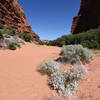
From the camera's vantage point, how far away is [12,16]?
42031 millimetres

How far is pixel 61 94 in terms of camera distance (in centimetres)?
566

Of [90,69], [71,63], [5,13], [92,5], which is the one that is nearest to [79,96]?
[90,69]

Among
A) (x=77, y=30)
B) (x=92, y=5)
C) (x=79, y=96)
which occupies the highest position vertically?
(x=92, y=5)

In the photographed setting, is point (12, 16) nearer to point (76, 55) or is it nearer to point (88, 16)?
point (88, 16)

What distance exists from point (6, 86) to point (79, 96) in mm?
2404

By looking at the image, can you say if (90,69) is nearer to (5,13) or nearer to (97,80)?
(97,80)

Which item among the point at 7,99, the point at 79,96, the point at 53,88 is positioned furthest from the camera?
the point at 53,88

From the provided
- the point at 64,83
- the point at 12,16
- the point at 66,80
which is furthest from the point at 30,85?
the point at 12,16

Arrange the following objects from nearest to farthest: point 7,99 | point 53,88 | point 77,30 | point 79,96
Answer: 1. point 7,99
2. point 79,96
3. point 53,88
4. point 77,30

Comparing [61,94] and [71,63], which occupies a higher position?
[71,63]

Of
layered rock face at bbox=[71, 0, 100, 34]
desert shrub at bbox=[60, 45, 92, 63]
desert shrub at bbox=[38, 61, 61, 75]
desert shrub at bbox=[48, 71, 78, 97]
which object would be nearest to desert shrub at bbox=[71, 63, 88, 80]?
desert shrub at bbox=[48, 71, 78, 97]

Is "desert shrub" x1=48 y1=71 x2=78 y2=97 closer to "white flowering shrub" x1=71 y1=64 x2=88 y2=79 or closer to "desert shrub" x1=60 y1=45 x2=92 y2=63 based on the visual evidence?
"white flowering shrub" x1=71 y1=64 x2=88 y2=79

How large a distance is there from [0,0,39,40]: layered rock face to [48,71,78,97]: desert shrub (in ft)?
115

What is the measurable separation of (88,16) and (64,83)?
4535 centimetres
